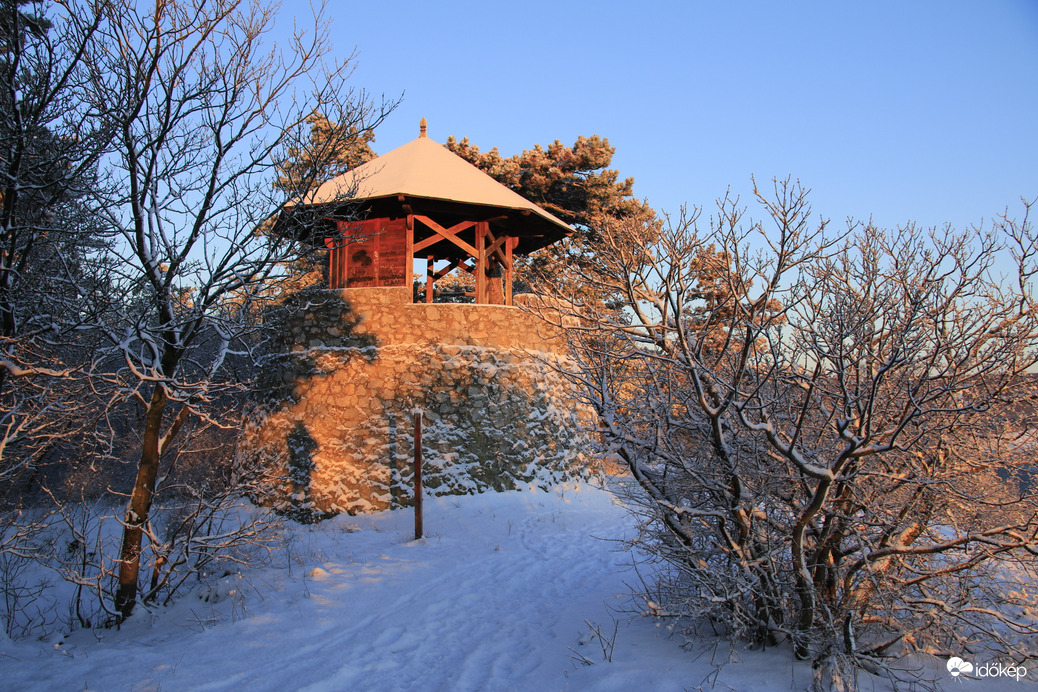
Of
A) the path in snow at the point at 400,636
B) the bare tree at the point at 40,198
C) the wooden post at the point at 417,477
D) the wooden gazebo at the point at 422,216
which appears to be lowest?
the path in snow at the point at 400,636

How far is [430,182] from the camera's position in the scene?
1144cm

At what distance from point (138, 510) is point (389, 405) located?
17.4ft

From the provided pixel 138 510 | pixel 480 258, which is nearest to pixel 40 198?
pixel 138 510

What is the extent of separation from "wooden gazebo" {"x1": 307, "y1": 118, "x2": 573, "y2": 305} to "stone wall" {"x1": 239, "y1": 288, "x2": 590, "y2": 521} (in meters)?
1.06

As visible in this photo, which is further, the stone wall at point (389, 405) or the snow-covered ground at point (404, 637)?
the stone wall at point (389, 405)

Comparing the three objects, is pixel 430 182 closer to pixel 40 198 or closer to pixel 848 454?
pixel 40 198

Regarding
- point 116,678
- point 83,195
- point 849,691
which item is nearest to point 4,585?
point 116,678

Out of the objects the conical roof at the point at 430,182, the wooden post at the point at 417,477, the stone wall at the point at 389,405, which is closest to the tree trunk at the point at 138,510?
the wooden post at the point at 417,477

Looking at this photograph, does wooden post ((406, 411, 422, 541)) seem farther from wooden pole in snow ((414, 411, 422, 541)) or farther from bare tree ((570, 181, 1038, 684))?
bare tree ((570, 181, 1038, 684))

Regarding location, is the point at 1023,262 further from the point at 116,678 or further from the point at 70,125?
the point at 70,125

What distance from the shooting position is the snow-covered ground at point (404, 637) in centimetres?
418

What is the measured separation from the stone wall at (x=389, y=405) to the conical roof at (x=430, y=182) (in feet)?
5.99

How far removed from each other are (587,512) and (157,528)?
6421 mm

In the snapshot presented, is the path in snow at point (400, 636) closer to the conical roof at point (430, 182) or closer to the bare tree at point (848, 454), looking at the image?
the bare tree at point (848, 454)
